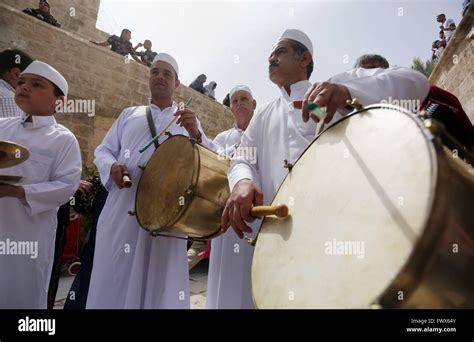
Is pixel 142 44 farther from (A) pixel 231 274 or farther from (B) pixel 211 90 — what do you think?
(A) pixel 231 274

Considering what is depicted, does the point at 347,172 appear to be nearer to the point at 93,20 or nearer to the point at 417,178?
the point at 417,178

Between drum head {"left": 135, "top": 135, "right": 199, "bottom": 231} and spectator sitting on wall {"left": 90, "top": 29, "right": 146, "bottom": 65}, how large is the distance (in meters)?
6.88

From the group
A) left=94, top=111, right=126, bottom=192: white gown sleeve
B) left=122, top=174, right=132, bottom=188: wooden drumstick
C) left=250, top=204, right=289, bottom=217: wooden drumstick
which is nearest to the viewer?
left=250, top=204, right=289, bottom=217: wooden drumstick

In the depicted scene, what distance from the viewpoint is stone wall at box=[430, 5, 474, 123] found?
423 cm

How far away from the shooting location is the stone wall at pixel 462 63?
4227 mm

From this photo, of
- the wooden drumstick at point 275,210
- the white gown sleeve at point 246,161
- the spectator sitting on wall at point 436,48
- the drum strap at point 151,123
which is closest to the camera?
the wooden drumstick at point 275,210

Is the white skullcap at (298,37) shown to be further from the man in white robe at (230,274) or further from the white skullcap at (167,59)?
the white skullcap at (167,59)

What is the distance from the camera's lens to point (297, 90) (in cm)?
203

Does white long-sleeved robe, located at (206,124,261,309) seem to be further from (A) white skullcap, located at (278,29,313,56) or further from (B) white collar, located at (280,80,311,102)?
(A) white skullcap, located at (278,29,313,56)

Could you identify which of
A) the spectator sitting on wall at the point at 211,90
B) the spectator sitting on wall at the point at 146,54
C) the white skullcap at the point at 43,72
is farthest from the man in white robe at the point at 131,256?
the spectator sitting on wall at the point at 211,90

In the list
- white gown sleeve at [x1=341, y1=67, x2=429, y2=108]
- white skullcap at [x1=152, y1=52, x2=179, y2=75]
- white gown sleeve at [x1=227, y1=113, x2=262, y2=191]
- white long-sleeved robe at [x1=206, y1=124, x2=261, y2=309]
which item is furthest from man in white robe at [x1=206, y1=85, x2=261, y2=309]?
white skullcap at [x1=152, y1=52, x2=179, y2=75]

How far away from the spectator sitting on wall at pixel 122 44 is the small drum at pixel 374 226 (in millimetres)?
8309

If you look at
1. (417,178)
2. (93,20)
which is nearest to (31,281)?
(417,178)

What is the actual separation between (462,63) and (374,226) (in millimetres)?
4802
